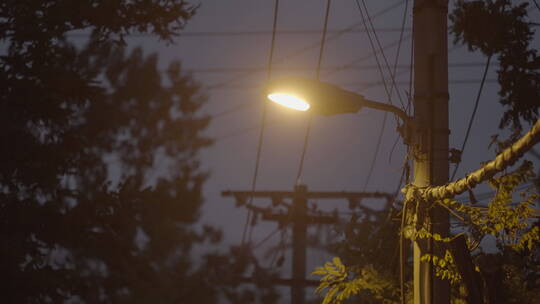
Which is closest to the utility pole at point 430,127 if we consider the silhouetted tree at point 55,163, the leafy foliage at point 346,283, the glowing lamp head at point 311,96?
the glowing lamp head at point 311,96

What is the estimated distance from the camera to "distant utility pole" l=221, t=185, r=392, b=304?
16.9 meters

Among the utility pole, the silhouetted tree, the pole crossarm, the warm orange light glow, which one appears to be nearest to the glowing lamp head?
the warm orange light glow

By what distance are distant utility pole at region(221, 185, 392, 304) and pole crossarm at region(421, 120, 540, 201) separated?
10433mm

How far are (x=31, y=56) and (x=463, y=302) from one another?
9023mm

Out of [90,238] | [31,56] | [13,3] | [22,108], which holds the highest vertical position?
[13,3]

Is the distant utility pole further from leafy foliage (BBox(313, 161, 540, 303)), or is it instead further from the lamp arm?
the lamp arm

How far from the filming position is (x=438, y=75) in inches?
199

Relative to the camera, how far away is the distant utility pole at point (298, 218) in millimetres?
16906

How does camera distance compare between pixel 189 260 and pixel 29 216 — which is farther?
pixel 189 260

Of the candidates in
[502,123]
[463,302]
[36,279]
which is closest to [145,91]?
[36,279]

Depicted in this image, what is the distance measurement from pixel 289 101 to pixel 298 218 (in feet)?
42.0

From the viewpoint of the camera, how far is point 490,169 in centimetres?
405

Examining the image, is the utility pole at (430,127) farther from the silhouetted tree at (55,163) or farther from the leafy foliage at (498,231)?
the silhouetted tree at (55,163)

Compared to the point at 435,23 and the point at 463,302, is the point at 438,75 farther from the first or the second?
the point at 463,302
